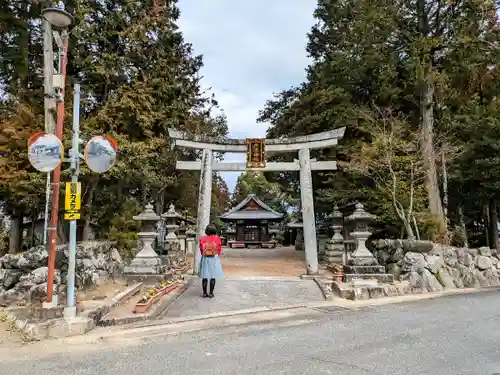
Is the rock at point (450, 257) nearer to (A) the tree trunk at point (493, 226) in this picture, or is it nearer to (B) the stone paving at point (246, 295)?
(B) the stone paving at point (246, 295)

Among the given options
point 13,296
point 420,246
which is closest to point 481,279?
point 420,246

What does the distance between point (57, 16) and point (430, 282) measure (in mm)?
10727

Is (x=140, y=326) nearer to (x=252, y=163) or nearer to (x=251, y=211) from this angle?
(x=252, y=163)

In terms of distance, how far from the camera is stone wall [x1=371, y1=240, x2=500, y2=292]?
1093cm

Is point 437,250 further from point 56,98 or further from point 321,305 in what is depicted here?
point 56,98

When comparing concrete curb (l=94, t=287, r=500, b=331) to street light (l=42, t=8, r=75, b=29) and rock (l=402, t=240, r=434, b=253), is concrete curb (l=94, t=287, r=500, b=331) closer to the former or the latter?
rock (l=402, t=240, r=434, b=253)

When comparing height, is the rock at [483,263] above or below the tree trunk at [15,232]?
below

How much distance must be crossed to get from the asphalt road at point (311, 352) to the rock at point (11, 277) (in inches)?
269

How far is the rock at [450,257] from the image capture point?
12.1 meters

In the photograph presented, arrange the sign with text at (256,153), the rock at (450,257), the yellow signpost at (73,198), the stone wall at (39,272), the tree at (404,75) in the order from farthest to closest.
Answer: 1. the tree at (404,75)
2. the sign with text at (256,153)
3. the rock at (450,257)
4. the stone wall at (39,272)
5. the yellow signpost at (73,198)

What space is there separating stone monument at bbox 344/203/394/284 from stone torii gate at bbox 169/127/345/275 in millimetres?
1279

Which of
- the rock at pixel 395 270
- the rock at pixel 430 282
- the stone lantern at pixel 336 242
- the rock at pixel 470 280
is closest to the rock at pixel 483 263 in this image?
the rock at pixel 470 280

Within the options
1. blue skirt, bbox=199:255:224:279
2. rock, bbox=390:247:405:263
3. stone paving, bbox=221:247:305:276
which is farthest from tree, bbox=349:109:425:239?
blue skirt, bbox=199:255:224:279

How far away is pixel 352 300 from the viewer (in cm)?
885
